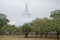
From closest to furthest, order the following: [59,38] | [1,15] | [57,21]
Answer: [59,38]
[57,21]
[1,15]

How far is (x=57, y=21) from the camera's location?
2502cm

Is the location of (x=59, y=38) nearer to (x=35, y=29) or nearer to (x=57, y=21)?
(x=57, y=21)

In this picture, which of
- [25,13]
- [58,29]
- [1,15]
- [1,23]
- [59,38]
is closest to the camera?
[59,38]

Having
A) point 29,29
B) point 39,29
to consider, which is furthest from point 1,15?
point 39,29

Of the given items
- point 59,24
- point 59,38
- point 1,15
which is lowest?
point 59,38

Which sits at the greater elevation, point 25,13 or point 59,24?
point 25,13

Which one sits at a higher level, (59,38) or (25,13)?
(25,13)

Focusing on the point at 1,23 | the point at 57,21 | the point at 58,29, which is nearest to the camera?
the point at 58,29

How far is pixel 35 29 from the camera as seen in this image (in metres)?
28.8

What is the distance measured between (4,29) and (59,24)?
1420 centimetres

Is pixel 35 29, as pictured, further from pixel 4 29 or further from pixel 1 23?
pixel 1 23

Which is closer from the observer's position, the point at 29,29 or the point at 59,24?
the point at 59,24

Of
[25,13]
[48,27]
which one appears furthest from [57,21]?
[25,13]

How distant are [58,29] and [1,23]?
21.9 m
